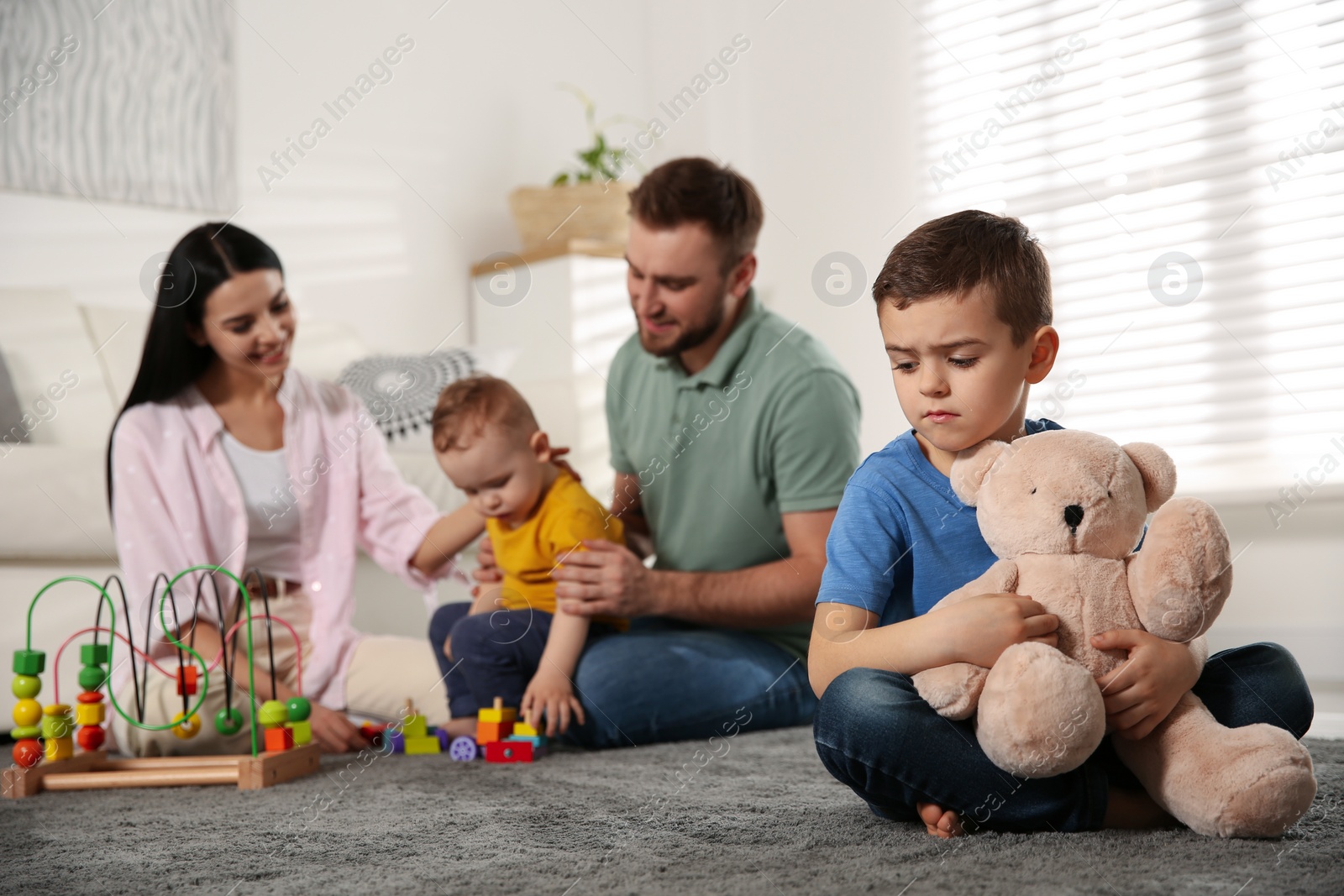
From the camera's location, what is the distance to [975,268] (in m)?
0.85

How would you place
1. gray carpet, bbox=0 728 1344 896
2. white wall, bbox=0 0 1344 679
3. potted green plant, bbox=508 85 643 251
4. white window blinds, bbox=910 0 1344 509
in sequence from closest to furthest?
gray carpet, bbox=0 728 1344 896, white window blinds, bbox=910 0 1344 509, white wall, bbox=0 0 1344 679, potted green plant, bbox=508 85 643 251

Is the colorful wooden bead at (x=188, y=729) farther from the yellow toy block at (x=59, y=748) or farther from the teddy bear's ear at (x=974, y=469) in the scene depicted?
the teddy bear's ear at (x=974, y=469)

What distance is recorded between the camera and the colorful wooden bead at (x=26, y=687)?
1233 mm

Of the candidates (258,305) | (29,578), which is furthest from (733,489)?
(29,578)

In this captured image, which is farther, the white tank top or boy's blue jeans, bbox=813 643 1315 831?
the white tank top

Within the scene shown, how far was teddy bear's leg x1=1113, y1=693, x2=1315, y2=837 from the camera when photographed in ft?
2.47

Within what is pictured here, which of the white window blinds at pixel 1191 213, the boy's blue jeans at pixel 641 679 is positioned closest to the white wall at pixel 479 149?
the white window blinds at pixel 1191 213

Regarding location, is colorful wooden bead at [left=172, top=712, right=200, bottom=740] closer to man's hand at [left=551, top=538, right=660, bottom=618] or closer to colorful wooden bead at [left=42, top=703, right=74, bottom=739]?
colorful wooden bead at [left=42, top=703, right=74, bottom=739]

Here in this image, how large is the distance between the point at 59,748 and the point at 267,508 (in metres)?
0.44

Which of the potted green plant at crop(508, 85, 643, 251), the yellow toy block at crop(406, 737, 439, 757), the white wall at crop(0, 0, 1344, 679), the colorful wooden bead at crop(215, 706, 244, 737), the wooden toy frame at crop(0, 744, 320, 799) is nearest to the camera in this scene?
the wooden toy frame at crop(0, 744, 320, 799)

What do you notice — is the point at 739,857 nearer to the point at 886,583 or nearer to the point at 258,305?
the point at 886,583

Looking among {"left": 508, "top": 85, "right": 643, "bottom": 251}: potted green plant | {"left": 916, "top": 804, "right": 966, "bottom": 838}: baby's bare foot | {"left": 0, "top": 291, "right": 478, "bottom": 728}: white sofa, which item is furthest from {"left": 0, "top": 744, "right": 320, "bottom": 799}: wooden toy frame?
{"left": 508, "top": 85, "right": 643, "bottom": 251}: potted green plant

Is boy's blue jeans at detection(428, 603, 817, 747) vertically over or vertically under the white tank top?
under

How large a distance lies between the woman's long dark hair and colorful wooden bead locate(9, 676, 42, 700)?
360 mm
